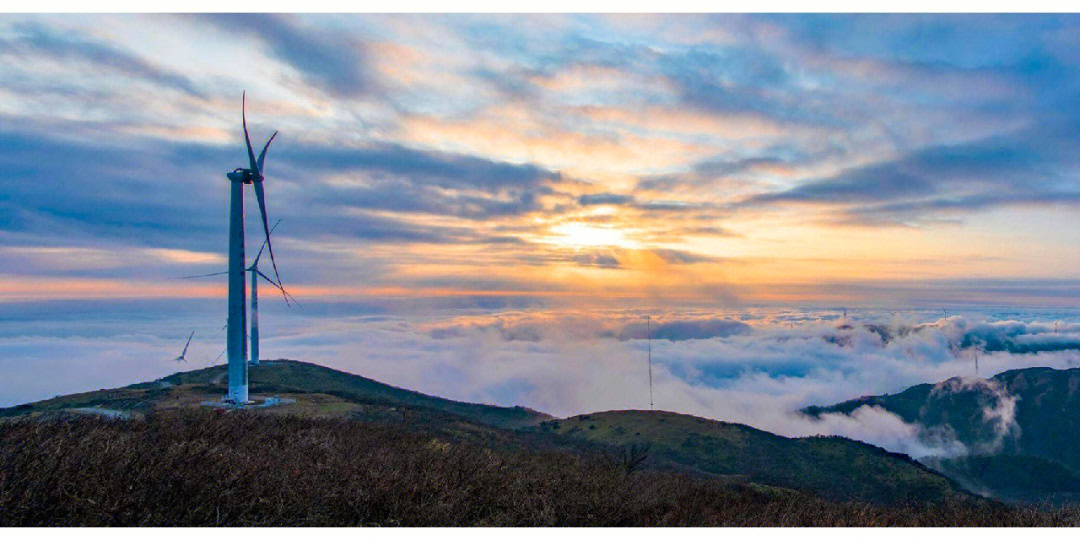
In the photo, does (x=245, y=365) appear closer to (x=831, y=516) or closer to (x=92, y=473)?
(x=92, y=473)

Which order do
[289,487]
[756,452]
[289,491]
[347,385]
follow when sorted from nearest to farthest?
[289,491] < [289,487] < [756,452] < [347,385]

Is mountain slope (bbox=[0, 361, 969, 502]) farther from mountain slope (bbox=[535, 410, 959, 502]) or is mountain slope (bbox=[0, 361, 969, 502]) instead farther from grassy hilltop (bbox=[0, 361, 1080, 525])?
grassy hilltop (bbox=[0, 361, 1080, 525])

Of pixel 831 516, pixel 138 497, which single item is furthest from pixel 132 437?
pixel 831 516

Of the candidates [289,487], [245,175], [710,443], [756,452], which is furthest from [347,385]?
[289,487]

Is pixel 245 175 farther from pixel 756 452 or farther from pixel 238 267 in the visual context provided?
pixel 756 452

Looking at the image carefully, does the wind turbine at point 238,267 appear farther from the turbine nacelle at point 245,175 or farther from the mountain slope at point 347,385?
the mountain slope at point 347,385

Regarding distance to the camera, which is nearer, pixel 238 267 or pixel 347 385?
pixel 238 267

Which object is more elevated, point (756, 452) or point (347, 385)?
point (347, 385)
